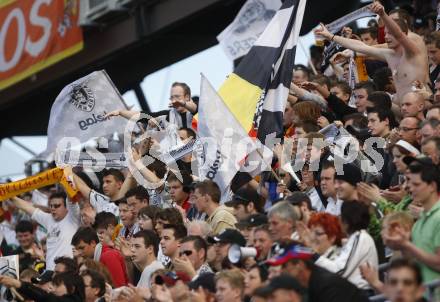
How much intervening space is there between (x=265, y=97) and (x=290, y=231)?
330cm

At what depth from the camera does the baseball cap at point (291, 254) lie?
974cm

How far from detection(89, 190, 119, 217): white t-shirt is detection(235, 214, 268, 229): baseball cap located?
12.6 ft

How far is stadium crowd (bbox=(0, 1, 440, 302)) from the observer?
9.96 metres

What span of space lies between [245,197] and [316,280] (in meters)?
3.36

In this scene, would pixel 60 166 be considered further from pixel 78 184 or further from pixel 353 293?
pixel 353 293

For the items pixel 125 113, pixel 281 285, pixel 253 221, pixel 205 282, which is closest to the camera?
pixel 281 285

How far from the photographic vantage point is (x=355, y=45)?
14711 mm

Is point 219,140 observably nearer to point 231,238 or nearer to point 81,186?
point 231,238

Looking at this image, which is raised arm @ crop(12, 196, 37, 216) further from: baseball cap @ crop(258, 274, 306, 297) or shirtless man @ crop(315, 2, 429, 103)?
baseball cap @ crop(258, 274, 306, 297)

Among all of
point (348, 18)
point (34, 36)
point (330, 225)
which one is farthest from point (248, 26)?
point (330, 225)

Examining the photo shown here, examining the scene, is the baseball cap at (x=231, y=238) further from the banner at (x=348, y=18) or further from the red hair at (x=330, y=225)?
the banner at (x=348, y=18)

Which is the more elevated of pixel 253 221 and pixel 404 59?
pixel 404 59

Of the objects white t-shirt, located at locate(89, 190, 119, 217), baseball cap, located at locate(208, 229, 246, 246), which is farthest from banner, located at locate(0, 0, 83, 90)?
baseball cap, located at locate(208, 229, 246, 246)

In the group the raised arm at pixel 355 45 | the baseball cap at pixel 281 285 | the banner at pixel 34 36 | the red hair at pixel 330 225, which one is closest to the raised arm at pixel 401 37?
the raised arm at pixel 355 45
